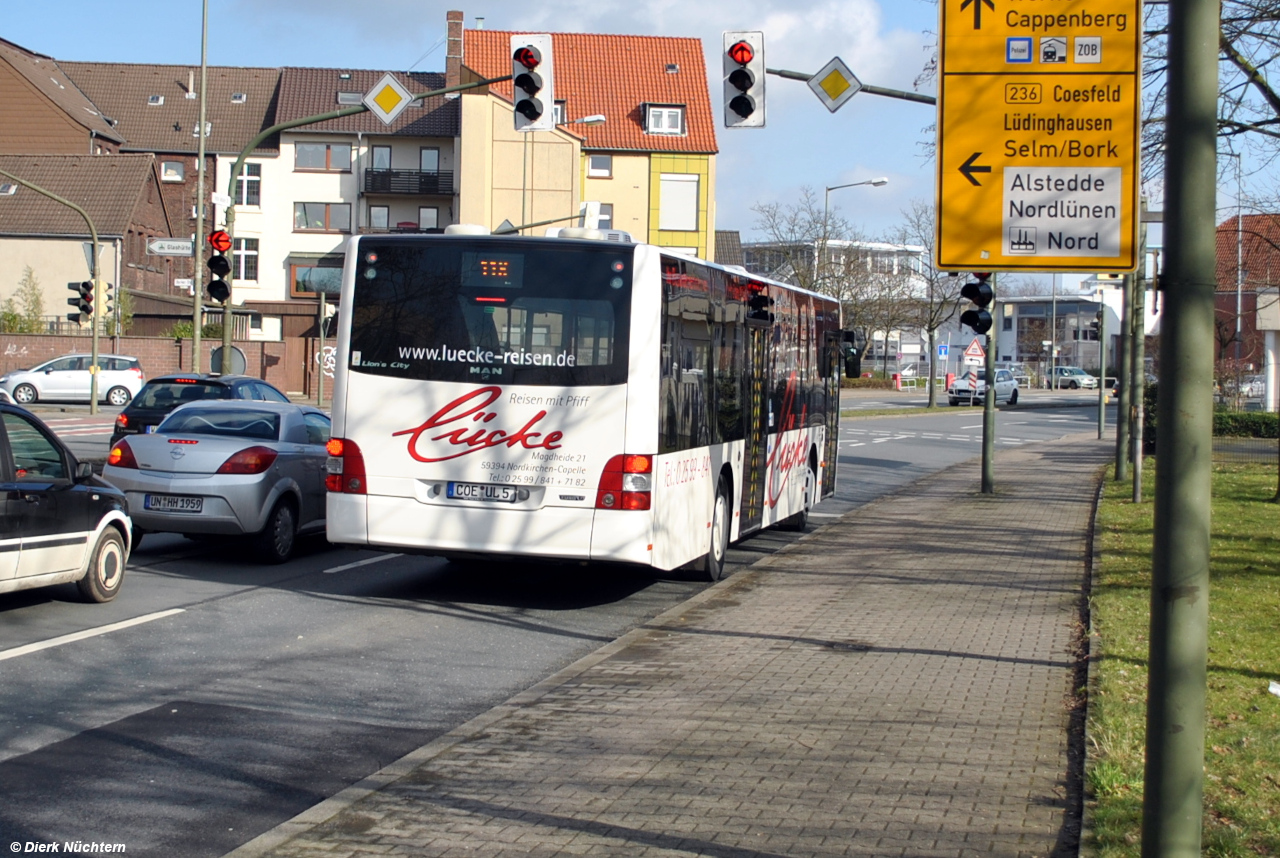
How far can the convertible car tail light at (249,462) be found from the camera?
1262 cm

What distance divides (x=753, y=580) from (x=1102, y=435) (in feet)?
103

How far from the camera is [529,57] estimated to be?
54.1 feet

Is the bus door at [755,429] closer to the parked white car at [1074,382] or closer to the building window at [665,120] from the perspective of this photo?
the building window at [665,120]

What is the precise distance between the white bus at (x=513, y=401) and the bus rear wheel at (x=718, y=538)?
1083mm

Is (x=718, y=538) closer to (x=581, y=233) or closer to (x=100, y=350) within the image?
(x=581, y=233)

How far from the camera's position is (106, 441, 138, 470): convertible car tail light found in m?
12.7

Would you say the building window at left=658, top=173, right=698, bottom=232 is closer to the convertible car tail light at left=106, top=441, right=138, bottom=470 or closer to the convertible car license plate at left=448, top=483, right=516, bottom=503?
the convertible car tail light at left=106, top=441, right=138, bottom=470

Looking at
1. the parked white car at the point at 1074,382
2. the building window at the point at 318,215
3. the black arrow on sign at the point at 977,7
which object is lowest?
the parked white car at the point at 1074,382

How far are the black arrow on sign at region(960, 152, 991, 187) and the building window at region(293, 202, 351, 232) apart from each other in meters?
69.3

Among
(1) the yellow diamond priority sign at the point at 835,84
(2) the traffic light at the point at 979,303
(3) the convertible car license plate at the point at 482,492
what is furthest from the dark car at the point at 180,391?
(3) the convertible car license plate at the point at 482,492

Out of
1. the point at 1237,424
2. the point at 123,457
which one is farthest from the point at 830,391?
the point at 1237,424

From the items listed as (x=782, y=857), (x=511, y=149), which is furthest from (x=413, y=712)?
(x=511, y=149)

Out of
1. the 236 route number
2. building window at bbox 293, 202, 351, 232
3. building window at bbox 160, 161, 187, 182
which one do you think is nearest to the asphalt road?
the 236 route number

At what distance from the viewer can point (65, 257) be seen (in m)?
64.6
